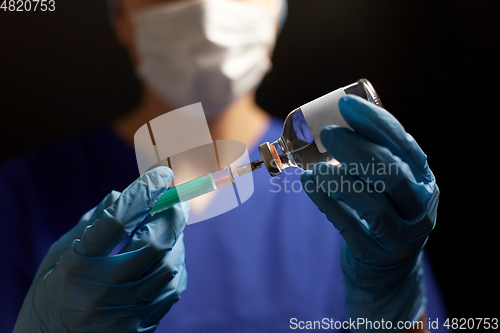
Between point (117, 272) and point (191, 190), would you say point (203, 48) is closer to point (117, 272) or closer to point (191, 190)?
point (191, 190)

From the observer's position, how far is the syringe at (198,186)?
0.69 metres

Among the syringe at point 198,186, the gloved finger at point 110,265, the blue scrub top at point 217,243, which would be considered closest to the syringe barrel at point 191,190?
the syringe at point 198,186

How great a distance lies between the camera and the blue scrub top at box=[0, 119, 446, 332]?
106cm

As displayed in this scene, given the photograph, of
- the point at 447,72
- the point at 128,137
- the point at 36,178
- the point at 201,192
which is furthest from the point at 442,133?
the point at 36,178

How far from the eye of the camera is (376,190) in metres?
0.69

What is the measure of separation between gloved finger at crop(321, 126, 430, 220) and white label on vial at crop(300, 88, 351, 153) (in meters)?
0.02

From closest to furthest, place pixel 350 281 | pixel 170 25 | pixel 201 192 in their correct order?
pixel 201 192 < pixel 350 281 < pixel 170 25

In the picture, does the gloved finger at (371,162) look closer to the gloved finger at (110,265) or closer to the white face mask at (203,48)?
the gloved finger at (110,265)

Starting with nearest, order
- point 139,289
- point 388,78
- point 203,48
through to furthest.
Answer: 1. point 139,289
2. point 203,48
3. point 388,78

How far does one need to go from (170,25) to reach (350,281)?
92 centimetres

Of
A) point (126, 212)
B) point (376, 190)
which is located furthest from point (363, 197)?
point (126, 212)

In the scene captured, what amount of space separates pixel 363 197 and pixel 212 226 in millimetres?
586

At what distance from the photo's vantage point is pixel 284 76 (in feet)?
4.00

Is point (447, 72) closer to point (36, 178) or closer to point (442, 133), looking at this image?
point (442, 133)
